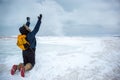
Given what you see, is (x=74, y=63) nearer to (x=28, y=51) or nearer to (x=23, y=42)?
(x=28, y=51)

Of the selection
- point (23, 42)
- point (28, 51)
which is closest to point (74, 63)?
point (28, 51)

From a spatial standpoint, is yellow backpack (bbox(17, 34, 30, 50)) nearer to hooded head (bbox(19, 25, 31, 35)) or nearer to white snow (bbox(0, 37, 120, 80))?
hooded head (bbox(19, 25, 31, 35))

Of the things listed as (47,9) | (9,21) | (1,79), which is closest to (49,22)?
(47,9)

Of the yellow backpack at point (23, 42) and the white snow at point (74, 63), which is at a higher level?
the yellow backpack at point (23, 42)

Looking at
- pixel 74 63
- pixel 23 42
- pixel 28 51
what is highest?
pixel 23 42

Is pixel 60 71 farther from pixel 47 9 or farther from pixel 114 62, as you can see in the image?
pixel 47 9

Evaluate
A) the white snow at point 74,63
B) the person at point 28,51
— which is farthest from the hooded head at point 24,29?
the white snow at point 74,63

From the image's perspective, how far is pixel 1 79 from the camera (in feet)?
8.82

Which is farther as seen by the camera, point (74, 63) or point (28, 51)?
point (74, 63)

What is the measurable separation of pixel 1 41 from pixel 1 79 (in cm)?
111

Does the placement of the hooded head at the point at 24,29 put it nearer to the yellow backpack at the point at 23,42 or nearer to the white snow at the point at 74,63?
the yellow backpack at the point at 23,42

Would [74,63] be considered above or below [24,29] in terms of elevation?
below

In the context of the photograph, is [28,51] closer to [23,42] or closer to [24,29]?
[23,42]

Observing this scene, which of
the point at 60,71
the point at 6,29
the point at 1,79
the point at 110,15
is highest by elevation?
the point at 110,15
